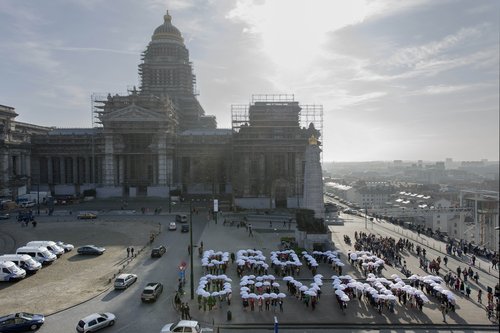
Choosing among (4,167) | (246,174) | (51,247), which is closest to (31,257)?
(51,247)

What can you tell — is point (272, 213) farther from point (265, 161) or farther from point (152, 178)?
point (152, 178)

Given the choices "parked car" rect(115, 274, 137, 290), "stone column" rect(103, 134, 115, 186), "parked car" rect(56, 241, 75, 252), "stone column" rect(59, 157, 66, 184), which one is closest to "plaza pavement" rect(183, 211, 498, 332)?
"parked car" rect(115, 274, 137, 290)

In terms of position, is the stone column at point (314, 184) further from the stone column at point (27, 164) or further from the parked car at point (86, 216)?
the stone column at point (27, 164)

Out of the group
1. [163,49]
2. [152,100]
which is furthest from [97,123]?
[163,49]

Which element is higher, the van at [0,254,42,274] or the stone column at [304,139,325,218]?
the stone column at [304,139,325,218]

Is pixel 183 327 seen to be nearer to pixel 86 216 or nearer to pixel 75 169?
pixel 86 216

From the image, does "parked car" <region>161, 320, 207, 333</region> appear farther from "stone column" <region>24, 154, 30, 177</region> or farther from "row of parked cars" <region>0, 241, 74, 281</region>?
"stone column" <region>24, 154, 30, 177</region>
